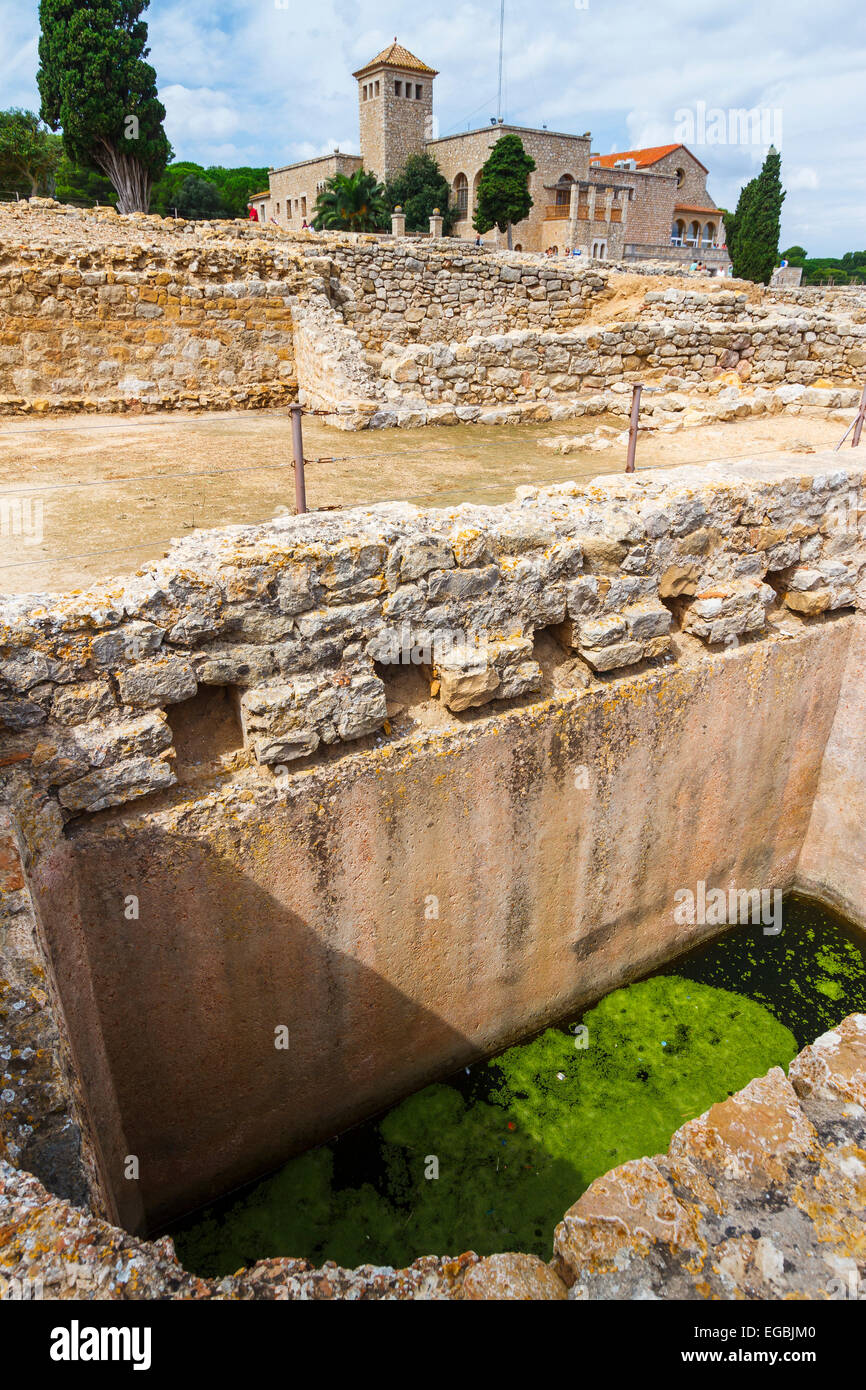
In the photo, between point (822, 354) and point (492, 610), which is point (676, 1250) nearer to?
point (492, 610)

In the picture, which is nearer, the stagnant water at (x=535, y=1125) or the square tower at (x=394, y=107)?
the stagnant water at (x=535, y=1125)

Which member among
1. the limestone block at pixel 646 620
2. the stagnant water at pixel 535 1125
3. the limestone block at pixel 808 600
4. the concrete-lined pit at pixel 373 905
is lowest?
the stagnant water at pixel 535 1125

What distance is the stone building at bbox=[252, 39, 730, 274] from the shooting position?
157 ft

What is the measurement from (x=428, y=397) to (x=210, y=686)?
25.4ft

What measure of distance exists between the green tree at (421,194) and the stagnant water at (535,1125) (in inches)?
2045

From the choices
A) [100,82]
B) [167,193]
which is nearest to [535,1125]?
[100,82]

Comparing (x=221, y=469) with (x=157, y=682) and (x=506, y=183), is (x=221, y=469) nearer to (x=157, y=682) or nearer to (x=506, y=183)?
(x=157, y=682)

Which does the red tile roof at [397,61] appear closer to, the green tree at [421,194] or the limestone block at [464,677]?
the green tree at [421,194]

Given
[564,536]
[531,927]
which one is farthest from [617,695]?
[531,927]

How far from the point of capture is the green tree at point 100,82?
30469 millimetres

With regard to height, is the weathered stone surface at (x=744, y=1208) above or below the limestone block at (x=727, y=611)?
below

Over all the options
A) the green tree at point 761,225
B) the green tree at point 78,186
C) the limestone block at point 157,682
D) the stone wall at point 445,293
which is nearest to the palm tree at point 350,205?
the green tree at point 78,186

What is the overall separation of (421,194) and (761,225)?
20.1m

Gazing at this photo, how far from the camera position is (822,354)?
12070mm
